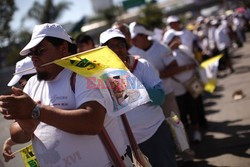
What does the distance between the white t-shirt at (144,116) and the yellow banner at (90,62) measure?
1212mm

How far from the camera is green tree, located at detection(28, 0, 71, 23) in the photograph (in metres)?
29.4

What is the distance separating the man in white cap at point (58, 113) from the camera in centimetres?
211

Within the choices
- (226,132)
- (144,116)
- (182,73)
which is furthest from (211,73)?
(144,116)

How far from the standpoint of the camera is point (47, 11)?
1200 inches

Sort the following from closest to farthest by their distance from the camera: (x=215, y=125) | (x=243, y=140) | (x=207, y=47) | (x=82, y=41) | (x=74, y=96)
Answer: (x=74, y=96), (x=82, y=41), (x=243, y=140), (x=215, y=125), (x=207, y=47)

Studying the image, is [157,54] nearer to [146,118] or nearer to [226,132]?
[146,118]

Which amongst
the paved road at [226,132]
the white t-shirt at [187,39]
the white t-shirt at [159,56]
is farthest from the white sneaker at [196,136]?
the white t-shirt at [187,39]

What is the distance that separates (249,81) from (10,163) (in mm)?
7908

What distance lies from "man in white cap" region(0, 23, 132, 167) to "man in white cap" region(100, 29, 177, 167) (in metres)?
1.04

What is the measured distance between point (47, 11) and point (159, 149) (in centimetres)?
2813

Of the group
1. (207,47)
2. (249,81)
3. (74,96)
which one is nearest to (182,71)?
(74,96)

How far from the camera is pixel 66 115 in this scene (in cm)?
→ 212

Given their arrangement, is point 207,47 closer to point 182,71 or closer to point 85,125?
point 182,71

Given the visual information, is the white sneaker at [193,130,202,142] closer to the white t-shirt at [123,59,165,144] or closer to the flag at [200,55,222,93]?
the flag at [200,55,222,93]
